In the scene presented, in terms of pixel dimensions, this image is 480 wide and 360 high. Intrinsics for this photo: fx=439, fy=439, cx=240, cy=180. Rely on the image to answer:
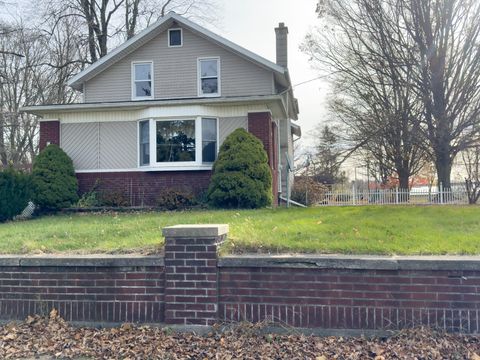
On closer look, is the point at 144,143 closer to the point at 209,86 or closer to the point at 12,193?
the point at 209,86

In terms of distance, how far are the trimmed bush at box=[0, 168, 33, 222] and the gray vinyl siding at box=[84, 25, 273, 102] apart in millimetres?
5623

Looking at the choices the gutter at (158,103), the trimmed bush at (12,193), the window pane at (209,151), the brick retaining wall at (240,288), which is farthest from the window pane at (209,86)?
the brick retaining wall at (240,288)

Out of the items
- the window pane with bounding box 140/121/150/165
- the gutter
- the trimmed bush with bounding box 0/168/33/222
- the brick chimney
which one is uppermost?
the brick chimney

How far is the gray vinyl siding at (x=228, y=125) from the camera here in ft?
49.8

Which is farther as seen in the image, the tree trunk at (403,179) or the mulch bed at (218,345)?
the tree trunk at (403,179)

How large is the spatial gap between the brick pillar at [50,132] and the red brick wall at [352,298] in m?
13.2

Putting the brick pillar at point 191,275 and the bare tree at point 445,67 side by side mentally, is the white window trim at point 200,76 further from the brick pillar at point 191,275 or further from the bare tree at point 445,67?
the brick pillar at point 191,275

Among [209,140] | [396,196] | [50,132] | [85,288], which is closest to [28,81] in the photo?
[50,132]

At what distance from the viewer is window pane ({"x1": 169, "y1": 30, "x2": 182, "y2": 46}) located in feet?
56.2

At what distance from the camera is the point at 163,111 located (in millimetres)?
15078

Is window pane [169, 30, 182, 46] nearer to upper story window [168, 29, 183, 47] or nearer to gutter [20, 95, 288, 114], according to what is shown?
upper story window [168, 29, 183, 47]

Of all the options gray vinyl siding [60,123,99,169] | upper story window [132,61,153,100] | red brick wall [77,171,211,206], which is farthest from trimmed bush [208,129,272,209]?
upper story window [132,61,153,100]

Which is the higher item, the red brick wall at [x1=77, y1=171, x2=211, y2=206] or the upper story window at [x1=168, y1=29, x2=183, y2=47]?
the upper story window at [x1=168, y1=29, x2=183, y2=47]

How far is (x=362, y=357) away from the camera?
4.14 metres
